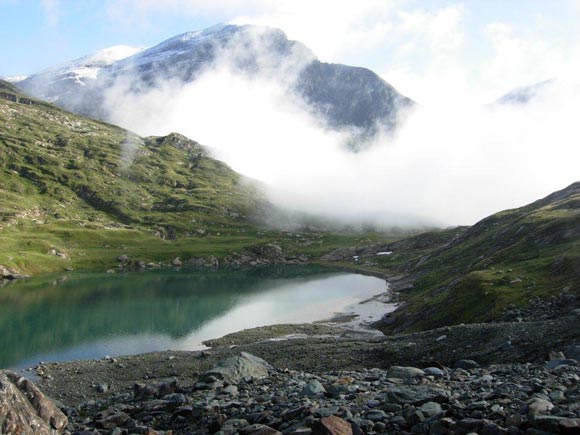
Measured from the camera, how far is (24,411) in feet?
80.5

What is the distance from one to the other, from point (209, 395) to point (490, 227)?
6206 inches

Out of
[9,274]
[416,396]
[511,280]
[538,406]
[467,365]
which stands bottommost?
[511,280]

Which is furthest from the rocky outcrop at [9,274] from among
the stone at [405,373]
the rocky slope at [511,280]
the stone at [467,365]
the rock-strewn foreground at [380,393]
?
the stone at [405,373]

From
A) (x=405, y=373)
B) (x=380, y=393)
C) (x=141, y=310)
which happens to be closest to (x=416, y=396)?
(x=380, y=393)

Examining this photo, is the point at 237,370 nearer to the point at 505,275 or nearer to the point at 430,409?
the point at 430,409

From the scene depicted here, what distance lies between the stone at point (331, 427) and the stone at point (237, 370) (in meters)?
19.8

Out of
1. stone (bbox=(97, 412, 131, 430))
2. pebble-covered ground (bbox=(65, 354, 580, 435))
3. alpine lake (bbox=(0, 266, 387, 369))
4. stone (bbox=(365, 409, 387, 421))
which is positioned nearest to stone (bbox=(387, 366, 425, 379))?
pebble-covered ground (bbox=(65, 354, 580, 435))

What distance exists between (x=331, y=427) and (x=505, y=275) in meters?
80.4

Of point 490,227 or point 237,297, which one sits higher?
point 490,227

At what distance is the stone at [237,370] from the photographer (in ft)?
128

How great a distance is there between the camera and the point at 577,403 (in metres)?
19.1

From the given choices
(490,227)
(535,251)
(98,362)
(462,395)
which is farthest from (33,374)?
(490,227)

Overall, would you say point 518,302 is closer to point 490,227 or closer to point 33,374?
point 33,374

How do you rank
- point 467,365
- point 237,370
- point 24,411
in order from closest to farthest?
point 24,411, point 467,365, point 237,370
